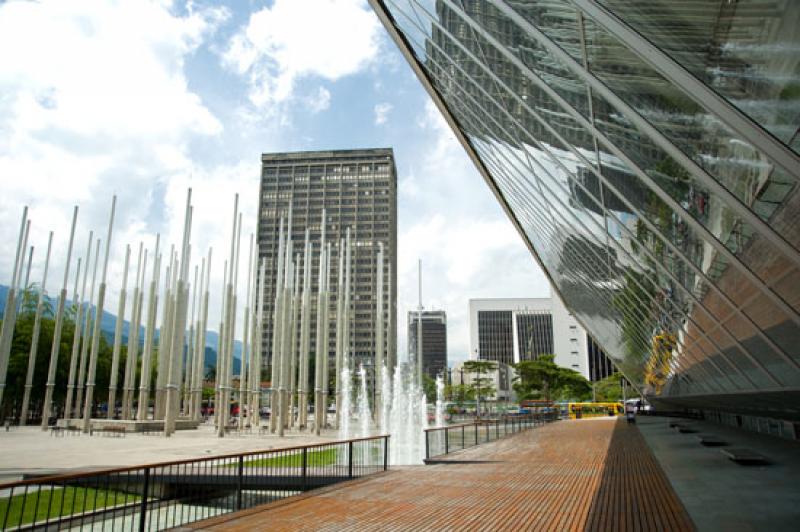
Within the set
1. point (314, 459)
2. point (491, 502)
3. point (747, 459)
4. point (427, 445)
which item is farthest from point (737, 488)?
point (314, 459)

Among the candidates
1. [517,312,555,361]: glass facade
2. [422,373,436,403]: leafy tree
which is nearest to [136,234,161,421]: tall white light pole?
[422,373,436,403]: leafy tree

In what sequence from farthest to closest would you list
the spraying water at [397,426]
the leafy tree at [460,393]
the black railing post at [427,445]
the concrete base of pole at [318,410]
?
the leafy tree at [460,393], the concrete base of pole at [318,410], the spraying water at [397,426], the black railing post at [427,445]

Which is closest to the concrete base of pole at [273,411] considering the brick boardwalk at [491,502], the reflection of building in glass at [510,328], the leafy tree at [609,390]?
the brick boardwalk at [491,502]

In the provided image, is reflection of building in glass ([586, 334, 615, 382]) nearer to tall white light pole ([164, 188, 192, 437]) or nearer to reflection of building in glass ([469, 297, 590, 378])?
reflection of building in glass ([469, 297, 590, 378])

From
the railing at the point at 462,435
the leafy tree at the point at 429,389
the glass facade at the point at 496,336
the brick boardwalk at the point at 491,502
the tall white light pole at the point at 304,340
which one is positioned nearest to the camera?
the brick boardwalk at the point at 491,502

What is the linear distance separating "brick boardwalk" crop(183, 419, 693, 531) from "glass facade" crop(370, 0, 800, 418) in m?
2.68

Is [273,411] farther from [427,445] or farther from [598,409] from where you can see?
[598,409]

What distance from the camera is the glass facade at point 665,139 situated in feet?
14.5

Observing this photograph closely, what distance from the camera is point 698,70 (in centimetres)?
505

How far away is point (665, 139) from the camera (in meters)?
5.12

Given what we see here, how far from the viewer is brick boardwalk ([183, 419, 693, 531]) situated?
25.5ft

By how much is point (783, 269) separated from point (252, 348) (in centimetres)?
3675

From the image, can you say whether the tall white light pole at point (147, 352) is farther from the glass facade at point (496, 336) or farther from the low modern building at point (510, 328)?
the glass facade at point (496, 336)

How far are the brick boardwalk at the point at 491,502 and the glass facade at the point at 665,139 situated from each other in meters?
2.68
